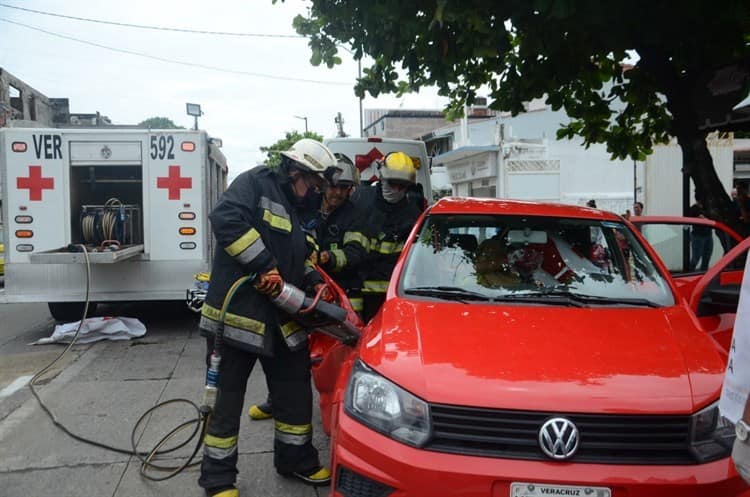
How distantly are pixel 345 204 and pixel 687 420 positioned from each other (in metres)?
3.05

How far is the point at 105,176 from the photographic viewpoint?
26.8ft

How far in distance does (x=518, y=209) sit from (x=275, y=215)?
5.07 ft

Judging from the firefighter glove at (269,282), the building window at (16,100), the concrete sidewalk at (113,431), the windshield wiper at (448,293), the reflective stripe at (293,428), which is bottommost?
the concrete sidewalk at (113,431)

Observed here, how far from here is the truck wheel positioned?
7902mm

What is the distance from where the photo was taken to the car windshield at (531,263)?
3.17 meters

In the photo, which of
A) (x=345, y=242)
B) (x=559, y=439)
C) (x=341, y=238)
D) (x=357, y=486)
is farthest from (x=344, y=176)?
(x=559, y=439)

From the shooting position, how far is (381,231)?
468cm

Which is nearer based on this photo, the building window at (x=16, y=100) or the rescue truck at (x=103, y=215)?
the rescue truck at (x=103, y=215)

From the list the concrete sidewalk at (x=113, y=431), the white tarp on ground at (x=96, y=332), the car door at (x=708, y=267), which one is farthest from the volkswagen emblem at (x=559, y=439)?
the white tarp on ground at (x=96, y=332)

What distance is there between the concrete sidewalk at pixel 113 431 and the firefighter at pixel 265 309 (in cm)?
28

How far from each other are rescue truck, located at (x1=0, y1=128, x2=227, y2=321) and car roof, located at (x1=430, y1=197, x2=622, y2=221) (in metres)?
4.28

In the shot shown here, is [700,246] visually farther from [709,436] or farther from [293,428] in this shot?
[293,428]

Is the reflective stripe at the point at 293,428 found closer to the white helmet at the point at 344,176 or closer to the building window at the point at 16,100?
the white helmet at the point at 344,176

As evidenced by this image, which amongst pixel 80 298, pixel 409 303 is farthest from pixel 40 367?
pixel 409 303
